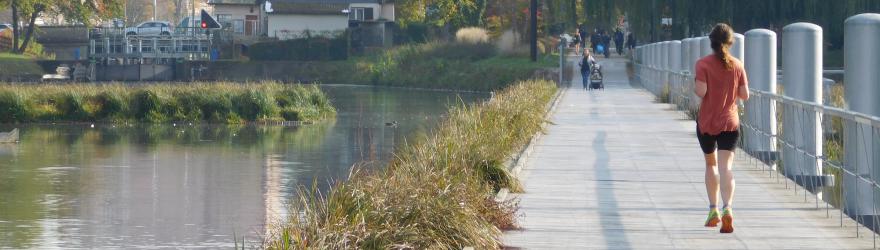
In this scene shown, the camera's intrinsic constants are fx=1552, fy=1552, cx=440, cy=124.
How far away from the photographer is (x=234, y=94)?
1954 inches

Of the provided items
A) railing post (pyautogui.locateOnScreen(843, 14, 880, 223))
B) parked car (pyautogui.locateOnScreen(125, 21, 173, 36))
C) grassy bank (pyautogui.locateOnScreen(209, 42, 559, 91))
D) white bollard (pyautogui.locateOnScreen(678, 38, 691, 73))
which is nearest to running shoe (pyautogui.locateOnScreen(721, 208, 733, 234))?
railing post (pyautogui.locateOnScreen(843, 14, 880, 223))

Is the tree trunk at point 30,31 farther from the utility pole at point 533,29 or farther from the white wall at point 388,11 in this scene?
the utility pole at point 533,29

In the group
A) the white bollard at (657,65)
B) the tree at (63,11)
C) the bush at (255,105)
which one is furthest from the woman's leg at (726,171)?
the tree at (63,11)

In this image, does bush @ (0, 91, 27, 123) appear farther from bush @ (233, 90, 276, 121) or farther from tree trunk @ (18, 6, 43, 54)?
tree trunk @ (18, 6, 43, 54)

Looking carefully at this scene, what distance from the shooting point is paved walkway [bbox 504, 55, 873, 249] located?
12.5 meters

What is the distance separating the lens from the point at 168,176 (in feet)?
97.7

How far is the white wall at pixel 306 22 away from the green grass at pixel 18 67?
68.2ft

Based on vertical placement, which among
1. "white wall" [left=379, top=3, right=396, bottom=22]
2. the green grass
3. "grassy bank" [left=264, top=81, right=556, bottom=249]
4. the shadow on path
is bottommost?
the shadow on path

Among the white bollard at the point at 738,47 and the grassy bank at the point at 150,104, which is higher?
the white bollard at the point at 738,47

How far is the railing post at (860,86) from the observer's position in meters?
13.6

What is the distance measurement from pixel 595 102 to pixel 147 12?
128483mm

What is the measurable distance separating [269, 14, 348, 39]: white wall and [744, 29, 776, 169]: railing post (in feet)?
257

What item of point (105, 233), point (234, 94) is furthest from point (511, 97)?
point (234, 94)

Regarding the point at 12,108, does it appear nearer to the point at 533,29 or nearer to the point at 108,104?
the point at 108,104
